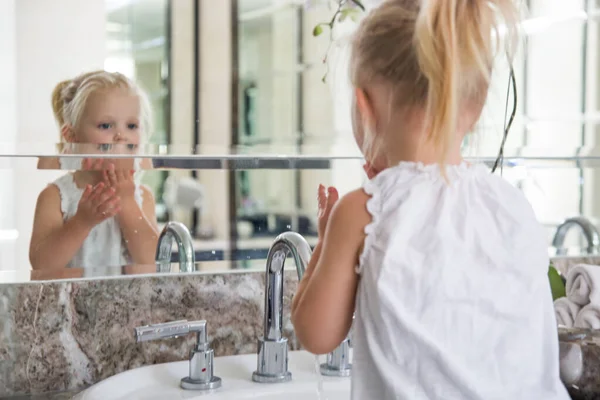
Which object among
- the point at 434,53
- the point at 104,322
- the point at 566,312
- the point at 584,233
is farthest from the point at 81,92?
the point at 584,233

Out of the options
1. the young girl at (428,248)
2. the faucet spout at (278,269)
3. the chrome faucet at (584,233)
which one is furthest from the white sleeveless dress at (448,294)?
the chrome faucet at (584,233)

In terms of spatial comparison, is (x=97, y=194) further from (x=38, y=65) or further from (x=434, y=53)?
(x=434, y=53)

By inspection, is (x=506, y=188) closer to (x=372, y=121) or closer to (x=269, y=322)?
(x=372, y=121)

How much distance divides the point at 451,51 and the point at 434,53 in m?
0.01

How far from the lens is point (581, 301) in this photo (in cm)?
100

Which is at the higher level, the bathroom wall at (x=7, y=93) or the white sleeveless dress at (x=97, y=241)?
the bathroom wall at (x=7, y=93)

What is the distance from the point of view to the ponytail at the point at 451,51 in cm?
68

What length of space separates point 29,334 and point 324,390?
1.22 ft

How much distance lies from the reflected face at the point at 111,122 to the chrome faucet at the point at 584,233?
2.35 ft

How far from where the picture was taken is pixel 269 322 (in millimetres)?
990

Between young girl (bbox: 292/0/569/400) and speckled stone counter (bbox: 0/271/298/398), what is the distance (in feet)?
1.21

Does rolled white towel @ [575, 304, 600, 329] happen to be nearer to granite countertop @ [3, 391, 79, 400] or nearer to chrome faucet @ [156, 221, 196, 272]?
chrome faucet @ [156, 221, 196, 272]

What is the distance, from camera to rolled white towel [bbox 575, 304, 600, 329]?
955 mm

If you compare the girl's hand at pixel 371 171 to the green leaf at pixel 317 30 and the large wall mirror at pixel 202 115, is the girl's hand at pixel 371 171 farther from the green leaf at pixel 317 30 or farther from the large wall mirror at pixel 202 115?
the green leaf at pixel 317 30
